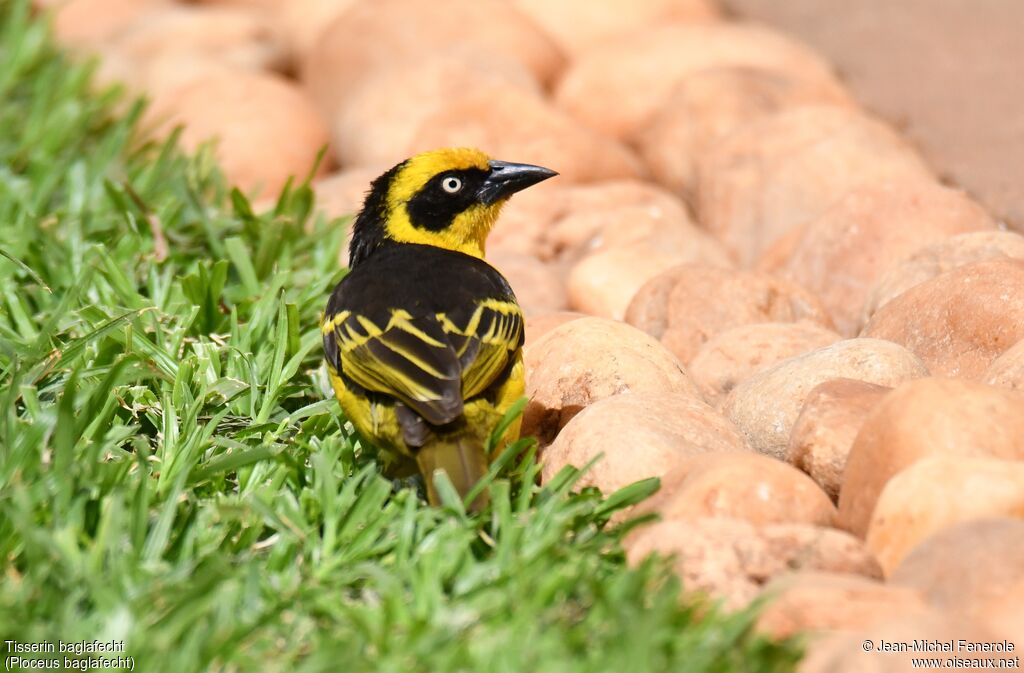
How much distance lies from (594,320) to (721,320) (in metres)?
0.66

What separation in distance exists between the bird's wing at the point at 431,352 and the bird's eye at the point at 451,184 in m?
0.83

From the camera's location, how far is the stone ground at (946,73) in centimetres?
561

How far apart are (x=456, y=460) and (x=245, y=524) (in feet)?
1.85

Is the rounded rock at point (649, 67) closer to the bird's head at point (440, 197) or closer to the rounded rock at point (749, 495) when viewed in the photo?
the bird's head at point (440, 197)

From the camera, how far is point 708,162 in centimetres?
582

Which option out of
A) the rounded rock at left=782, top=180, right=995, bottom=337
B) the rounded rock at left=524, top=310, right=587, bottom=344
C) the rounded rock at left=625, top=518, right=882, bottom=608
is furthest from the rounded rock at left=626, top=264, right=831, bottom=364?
the rounded rock at left=625, top=518, right=882, bottom=608

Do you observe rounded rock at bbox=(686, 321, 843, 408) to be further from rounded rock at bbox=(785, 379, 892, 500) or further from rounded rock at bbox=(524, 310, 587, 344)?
rounded rock at bbox=(785, 379, 892, 500)

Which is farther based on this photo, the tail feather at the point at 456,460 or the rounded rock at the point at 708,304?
the rounded rock at the point at 708,304

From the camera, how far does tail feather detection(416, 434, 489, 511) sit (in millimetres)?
3266

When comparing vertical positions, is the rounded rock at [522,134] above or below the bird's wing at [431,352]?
below

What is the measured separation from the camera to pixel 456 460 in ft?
10.9

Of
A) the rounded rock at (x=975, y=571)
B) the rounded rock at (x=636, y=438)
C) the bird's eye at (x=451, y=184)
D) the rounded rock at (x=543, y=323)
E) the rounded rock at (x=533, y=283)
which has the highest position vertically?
the rounded rock at (x=975, y=571)

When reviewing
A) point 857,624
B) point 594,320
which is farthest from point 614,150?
point 857,624

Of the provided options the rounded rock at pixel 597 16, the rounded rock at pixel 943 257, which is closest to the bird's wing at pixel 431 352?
the rounded rock at pixel 943 257
